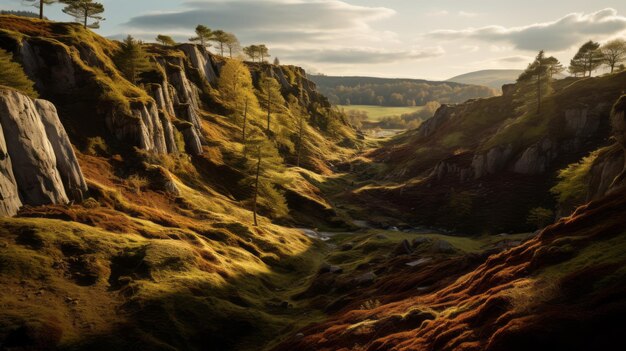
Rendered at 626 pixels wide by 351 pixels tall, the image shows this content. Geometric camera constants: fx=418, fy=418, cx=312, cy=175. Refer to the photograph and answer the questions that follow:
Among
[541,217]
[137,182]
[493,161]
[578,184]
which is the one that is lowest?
[541,217]

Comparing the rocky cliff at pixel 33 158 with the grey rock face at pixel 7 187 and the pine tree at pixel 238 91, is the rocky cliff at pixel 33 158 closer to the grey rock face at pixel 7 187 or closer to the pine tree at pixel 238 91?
the grey rock face at pixel 7 187

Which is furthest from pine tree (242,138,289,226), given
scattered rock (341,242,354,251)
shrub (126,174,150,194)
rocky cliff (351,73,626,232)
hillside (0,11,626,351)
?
rocky cliff (351,73,626,232)

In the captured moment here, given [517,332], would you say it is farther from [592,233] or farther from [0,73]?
[0,73]

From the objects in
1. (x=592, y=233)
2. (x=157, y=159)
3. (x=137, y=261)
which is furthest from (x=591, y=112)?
(x=137, y=261)

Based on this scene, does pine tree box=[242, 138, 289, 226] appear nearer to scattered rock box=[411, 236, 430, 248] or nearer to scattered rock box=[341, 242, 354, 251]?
scattered rock box=[341, 242, 354, 251]

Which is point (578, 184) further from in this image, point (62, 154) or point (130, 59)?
point (130, 59)

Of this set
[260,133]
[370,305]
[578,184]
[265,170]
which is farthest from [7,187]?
[260,133]
